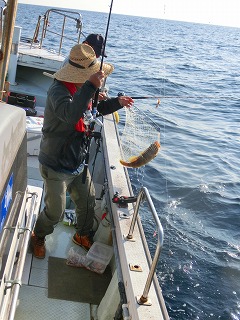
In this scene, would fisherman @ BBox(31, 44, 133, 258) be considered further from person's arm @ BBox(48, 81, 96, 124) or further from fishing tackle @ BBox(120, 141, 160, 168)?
fishing tackle @ BBox(120, 141, 160, 168)

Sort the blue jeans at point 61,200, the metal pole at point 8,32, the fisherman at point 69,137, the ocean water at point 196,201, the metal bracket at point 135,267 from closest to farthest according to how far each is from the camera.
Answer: the metal pole at point 8,32
the metal bracket at point 135,267
the fisherman at point 69,137
the blue jeans at point 61,200
the ocean water at point 196,201

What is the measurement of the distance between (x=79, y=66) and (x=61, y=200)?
1.18 metres

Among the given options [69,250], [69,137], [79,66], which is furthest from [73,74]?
[69,250]

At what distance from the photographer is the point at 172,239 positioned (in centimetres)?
673

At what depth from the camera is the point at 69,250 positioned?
13.9ft

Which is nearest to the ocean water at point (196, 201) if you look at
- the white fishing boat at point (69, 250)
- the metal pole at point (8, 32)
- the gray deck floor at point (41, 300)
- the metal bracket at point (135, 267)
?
the white fishing boat at point (69, 250)

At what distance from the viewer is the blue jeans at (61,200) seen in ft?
12.4

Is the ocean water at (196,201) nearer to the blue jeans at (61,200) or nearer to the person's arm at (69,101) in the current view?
the blue jeans at (61,200)

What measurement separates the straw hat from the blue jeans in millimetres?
818

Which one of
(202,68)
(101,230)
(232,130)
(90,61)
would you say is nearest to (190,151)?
(232,130)

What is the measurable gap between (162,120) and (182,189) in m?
4.88

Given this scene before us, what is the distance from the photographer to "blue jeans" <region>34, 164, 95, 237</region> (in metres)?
3.77

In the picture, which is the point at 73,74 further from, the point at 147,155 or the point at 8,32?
the point at 147,155

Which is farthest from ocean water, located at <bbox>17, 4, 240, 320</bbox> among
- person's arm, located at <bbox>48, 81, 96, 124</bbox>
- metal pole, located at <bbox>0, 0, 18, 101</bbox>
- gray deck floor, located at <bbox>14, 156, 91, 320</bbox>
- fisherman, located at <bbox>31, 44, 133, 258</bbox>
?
metal pole, located at <bbox>0, 0, 18, 101</bbox>
